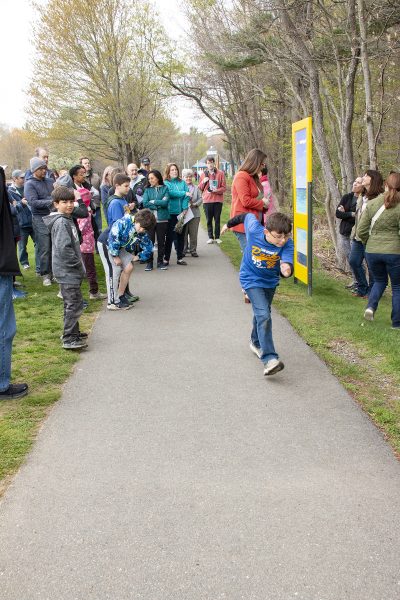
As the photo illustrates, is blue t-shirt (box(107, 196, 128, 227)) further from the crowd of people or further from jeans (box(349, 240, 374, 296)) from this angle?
jeans (box(349, 240, 374, 296))

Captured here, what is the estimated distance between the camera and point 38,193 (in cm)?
906

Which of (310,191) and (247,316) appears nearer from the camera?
(247,316)

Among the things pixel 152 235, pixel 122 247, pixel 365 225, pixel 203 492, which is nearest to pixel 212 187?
pixel 152 235

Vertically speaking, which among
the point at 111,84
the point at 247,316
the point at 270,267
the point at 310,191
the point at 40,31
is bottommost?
the point at 247,316

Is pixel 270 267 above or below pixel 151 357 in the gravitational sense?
above

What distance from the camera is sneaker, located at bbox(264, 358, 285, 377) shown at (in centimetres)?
507

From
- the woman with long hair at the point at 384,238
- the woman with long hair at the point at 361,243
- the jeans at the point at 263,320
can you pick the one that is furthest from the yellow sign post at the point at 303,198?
the jeans at the point at 263,320

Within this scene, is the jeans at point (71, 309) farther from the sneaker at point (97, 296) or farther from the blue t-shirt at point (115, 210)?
the sneaker at point (97, 296)

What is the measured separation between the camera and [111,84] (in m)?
24.9

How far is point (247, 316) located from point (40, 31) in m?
21.3

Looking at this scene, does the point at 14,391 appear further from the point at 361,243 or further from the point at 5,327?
the point at 361,243

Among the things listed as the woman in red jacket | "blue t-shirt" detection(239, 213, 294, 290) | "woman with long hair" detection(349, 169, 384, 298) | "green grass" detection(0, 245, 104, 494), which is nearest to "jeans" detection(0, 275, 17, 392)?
"green grass" detection(0, 245, 104, 494)

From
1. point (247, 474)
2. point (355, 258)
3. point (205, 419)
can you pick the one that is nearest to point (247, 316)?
point (355, 258)

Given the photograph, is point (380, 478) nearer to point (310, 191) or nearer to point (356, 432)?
point (356, 432)
